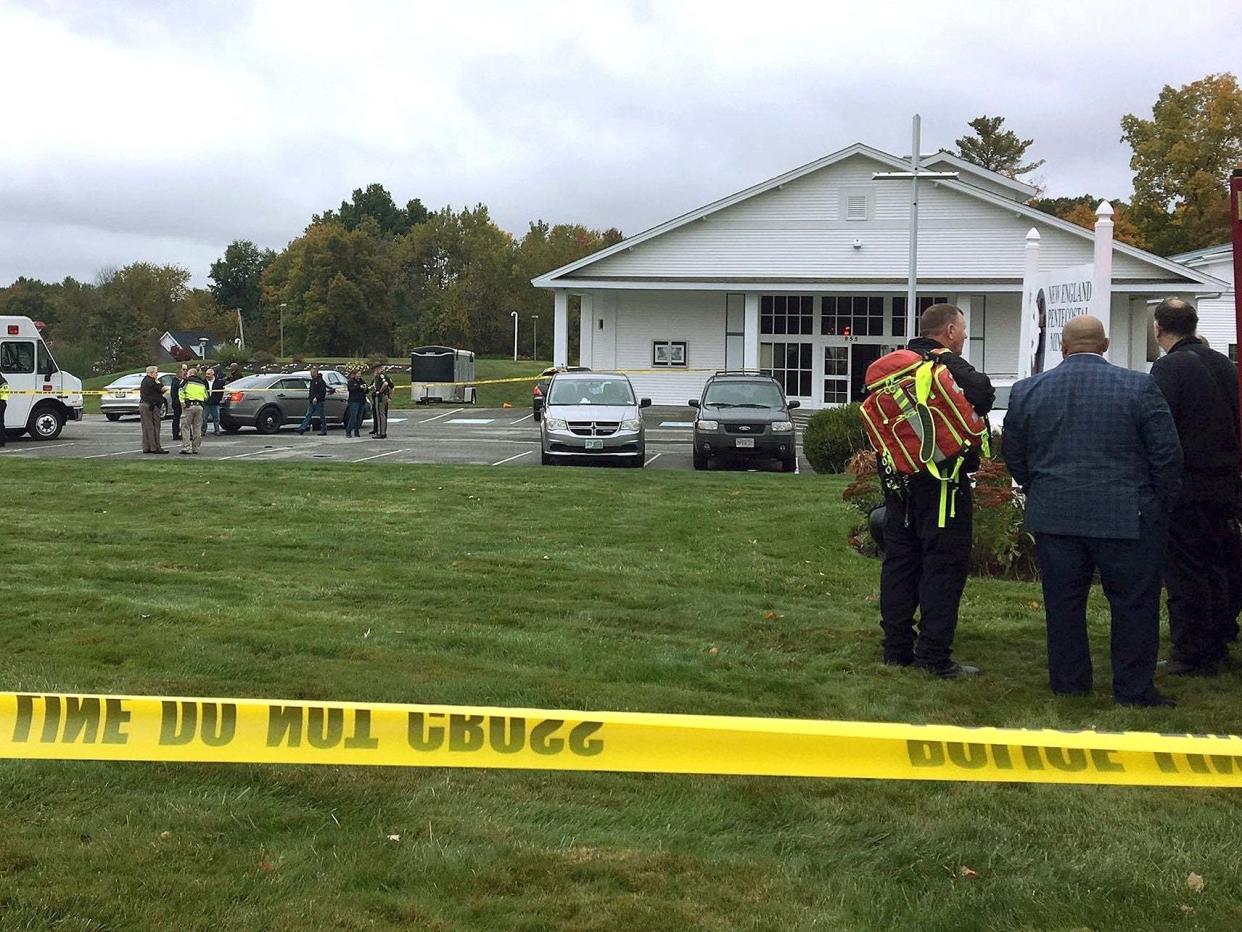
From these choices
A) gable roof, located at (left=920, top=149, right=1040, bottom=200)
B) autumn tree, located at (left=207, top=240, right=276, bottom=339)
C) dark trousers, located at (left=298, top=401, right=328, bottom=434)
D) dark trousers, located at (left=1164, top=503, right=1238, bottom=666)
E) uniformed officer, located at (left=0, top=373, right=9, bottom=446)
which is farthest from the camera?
autumn tree, located at (left=207, top=240, right=276, bottom=339)

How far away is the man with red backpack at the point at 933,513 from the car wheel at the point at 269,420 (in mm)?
25984

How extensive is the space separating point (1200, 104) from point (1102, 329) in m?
57.5

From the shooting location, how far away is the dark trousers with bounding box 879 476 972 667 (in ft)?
21.1

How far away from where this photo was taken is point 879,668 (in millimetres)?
6680

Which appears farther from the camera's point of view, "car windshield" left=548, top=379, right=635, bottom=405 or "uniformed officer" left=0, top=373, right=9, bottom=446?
"uniformed officer" left=0, top=373, right=9, bottom=446

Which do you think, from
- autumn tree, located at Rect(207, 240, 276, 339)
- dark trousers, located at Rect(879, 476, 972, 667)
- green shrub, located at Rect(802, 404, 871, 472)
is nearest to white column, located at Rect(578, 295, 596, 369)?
green shrub, located at Rect(802, 404, 871, 472)

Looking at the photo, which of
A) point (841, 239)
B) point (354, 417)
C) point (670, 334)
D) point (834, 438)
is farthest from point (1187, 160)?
point (834, 438)

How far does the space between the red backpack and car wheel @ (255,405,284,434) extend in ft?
85.8

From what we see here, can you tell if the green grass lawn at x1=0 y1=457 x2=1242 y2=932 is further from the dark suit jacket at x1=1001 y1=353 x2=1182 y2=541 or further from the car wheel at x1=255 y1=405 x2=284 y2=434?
the car wheel at x1=255 y1=405 x2=284 y2=434

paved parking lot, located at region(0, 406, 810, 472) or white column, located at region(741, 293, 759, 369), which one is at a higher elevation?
white column, located at region(741, 293, 759, 369)

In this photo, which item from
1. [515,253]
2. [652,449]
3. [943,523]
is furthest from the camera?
[515,253]

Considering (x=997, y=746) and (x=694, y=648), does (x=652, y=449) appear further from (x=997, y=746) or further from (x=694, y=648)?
(x=997, y=746)

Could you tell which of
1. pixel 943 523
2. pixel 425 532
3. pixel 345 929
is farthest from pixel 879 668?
pixel 425 532

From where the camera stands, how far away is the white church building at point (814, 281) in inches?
1548
